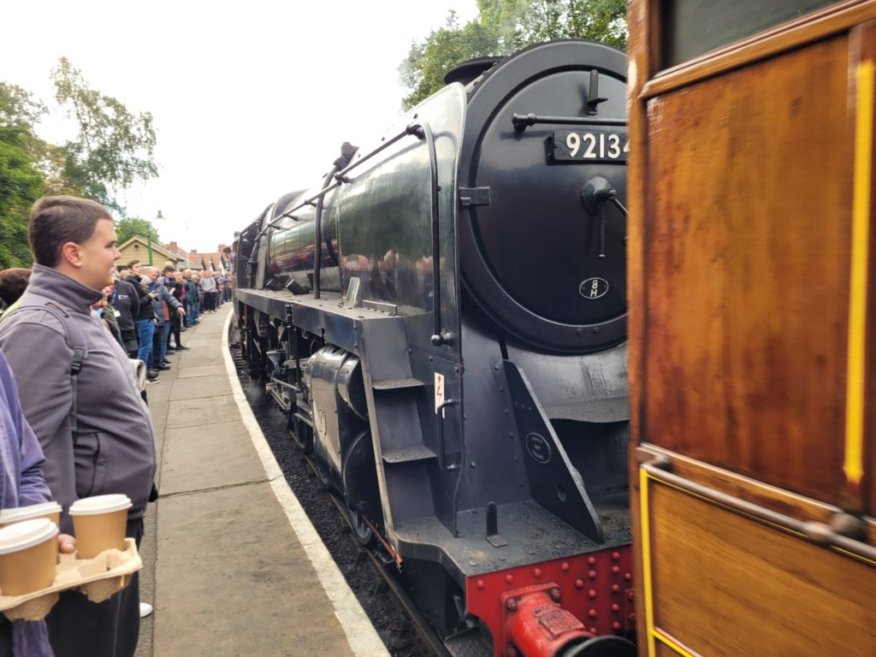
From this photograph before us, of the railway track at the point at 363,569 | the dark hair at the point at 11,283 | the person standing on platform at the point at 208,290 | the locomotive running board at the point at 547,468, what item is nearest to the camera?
the locomotive running board at the point at 547,468

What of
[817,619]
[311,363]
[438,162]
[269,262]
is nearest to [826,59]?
[817,619]

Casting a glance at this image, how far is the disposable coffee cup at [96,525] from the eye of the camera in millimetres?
1418

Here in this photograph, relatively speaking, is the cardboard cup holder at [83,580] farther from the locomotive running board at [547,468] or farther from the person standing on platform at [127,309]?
the person standing on platform at [127,309]

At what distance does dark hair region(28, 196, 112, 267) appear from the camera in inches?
76.5

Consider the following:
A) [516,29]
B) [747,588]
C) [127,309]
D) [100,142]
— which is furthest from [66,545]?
[100,142]

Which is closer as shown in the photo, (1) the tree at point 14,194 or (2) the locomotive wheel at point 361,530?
(2) the locomotive wheel at point 361,530

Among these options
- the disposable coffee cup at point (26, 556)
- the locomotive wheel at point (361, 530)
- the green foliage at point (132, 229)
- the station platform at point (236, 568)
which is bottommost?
the station platform at point (236, 568)

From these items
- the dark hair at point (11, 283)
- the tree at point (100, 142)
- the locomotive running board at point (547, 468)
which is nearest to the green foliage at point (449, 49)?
the dark hair at point (11, 283)

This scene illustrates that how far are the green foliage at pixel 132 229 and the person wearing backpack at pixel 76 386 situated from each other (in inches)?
2105

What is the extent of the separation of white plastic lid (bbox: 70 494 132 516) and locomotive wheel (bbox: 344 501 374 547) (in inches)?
94.9

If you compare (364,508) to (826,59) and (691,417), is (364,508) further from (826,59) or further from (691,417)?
(826,59)

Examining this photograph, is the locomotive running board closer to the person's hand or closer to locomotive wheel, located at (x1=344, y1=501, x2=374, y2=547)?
locomotive wheel, located at (x1=344, y1=501, x2=374, y2=547)

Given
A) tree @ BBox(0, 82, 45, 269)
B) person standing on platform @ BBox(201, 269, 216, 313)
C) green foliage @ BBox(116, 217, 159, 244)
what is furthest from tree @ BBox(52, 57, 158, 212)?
tree @ BBox(0, 82, 45, 269)

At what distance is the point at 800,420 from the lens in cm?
111
